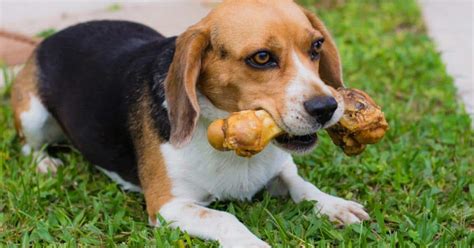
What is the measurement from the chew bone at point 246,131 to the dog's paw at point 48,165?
1903mm

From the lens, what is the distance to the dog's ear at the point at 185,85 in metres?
4.17

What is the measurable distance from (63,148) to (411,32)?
4.27m

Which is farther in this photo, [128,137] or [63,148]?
[63,148]

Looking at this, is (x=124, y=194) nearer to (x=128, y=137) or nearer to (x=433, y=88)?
(x=128, y=137)

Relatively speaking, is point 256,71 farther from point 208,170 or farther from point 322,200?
point 322,200

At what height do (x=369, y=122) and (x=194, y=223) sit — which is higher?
(x=369, y=122)

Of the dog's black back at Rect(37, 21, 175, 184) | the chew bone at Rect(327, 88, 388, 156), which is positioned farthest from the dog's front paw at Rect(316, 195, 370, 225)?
the dog's black back at Rect(37, 21, 175, 184)

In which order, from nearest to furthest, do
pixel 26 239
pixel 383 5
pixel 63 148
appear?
pixel 26 239 → pixel 63 148 → pixel 383 5

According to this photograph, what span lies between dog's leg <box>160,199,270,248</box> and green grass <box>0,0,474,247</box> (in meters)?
0.07

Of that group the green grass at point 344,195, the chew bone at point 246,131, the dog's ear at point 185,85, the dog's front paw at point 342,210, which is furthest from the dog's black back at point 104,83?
the dog's front paw at point 342,210

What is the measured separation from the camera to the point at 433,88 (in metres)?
7.00

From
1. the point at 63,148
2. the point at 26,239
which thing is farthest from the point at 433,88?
the point at 26,239

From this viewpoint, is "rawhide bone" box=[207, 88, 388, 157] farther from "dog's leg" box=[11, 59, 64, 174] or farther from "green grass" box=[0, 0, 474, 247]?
"dog's leg" box=[11, 59, 64, 174]

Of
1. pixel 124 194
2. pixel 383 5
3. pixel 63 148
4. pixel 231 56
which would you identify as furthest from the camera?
pixel 383 5
